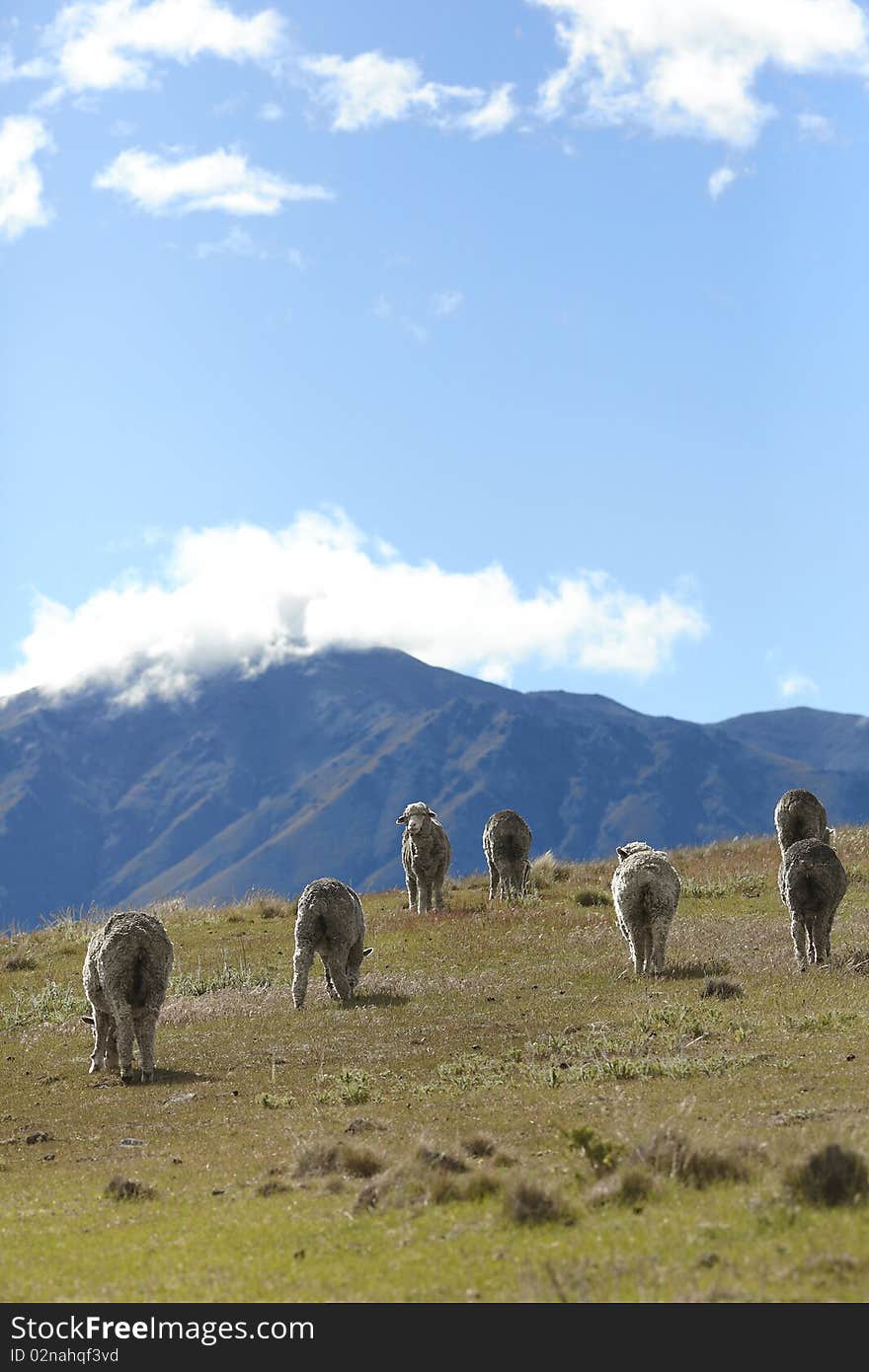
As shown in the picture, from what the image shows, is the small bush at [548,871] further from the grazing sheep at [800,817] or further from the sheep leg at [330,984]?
the sheep leg at [330,984]

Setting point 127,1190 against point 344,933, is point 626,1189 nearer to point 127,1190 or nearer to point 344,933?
point 127,1190

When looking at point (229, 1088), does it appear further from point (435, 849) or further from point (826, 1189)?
point (435, 849)

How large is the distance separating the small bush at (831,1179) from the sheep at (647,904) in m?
15.1

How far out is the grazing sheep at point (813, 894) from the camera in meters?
24.4

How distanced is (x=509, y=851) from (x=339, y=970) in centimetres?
1327

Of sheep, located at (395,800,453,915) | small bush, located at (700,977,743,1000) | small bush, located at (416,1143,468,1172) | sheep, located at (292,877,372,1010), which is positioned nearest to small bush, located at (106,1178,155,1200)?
small bush, located at (416,1143,468,1172)

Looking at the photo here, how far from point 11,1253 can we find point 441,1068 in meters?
8.25

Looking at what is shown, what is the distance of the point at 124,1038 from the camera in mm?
20500

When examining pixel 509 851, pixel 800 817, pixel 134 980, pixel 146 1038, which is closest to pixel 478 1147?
pixel 146 1038

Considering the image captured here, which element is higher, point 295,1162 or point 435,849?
point 435,849

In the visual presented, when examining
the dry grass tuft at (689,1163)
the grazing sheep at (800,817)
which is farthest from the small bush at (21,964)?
the dry grass tuft at (689,1163)
